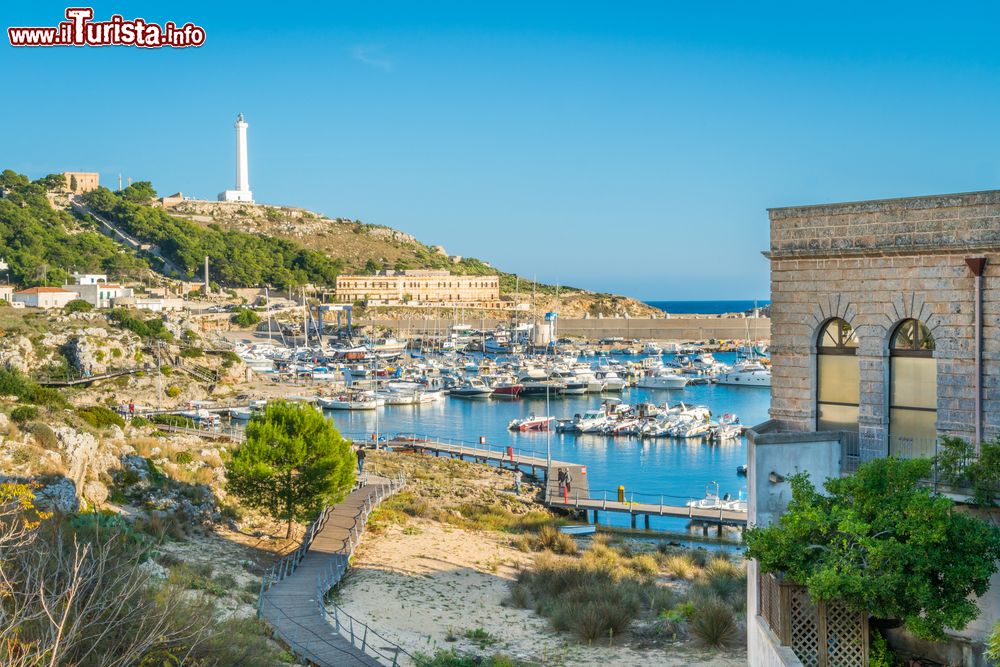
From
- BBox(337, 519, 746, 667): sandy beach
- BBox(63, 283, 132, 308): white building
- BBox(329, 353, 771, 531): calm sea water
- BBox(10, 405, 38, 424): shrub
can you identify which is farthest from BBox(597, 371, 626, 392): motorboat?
BBox(10, 405, 38, 424): shrub

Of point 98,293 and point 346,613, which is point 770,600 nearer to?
point 346,613

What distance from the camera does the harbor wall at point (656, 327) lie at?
406 feet

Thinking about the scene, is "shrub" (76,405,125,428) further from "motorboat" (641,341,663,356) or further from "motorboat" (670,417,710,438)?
"motorboat" (641,341,663,356)

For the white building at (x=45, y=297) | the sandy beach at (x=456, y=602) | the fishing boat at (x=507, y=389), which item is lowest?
the fishing boat at (x=507, y=389)

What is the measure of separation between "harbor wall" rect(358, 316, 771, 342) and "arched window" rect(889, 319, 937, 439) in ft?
358

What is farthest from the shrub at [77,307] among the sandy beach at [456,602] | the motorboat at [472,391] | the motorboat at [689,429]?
the sandy beach at [456,602]

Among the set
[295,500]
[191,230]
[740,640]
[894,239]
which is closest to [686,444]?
→ [295,500]

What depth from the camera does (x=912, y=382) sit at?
12586 millimetres

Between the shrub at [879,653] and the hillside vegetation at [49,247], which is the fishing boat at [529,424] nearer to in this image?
the shrub at [879,653]

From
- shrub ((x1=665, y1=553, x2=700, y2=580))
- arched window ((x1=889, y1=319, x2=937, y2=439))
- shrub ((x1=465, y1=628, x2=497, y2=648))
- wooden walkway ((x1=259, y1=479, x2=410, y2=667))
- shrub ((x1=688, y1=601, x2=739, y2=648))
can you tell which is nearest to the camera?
arched window ((x1=889, y1=319, x2=937, y2=439))

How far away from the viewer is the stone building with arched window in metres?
11.9

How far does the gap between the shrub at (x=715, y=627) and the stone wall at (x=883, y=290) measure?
12.5 ft

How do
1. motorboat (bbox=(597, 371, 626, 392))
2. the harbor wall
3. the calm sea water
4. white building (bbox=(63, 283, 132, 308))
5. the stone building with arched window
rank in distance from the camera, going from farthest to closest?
the harbor wall < white building (bbox=(63, 283, 132, 308)) < motorboat (bbox=(597, 371, 626, 392)) < the calm sea water < the stone building with arched window

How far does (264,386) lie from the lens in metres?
67.3
